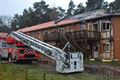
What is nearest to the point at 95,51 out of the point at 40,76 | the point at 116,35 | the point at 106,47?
the point at 106,47

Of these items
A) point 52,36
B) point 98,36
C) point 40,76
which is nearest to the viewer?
point 40,76

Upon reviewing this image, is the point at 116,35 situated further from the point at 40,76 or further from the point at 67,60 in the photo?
the point at 40,76

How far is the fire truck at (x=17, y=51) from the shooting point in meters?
32.0

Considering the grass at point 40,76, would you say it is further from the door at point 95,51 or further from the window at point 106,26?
the door at point 95,51

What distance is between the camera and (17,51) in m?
32.0

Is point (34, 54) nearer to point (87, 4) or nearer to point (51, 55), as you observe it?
point (51, 55)

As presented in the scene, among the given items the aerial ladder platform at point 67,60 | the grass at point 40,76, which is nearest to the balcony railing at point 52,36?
the aerial ladder platform at point 67,60

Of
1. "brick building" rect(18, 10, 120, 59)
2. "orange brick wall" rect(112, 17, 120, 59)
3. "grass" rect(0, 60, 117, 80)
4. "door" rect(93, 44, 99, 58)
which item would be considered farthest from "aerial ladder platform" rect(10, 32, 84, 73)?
"door" rect(93, 44, 99, 58)

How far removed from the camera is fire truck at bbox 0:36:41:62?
31984 millimetres

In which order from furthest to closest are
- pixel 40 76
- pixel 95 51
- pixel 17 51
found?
pixel 95 51 → pixel 17 51 → pixel 40 76

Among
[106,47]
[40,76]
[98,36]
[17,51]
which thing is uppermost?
[98,36]

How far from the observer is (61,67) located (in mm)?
24750

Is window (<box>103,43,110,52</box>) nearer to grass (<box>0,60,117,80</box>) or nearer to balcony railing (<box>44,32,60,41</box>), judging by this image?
balcony railing (<box>44,32,60,41</box>)

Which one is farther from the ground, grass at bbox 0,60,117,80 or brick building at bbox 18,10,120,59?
brick building at bbox 18,10,120,59
